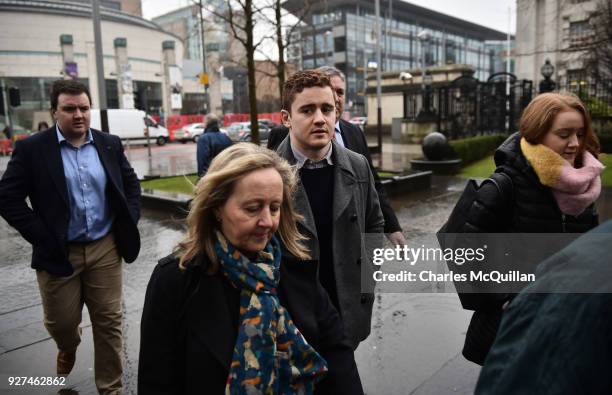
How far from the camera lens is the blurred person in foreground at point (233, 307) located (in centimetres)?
175

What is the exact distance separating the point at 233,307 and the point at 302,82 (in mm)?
1461

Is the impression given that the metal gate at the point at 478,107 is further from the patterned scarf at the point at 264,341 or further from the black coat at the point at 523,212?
the patterned scarf at the point at 264,341

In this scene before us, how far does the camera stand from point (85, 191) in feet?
11.7

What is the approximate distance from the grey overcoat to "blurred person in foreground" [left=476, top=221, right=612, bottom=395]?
69.7 inches

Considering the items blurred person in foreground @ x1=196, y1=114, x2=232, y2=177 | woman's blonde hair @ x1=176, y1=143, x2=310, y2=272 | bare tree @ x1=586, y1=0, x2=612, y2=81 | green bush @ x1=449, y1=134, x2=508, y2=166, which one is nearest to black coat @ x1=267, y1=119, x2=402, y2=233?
woman's blonde hair @ x1=176, y1=143, x2=310, y2=272

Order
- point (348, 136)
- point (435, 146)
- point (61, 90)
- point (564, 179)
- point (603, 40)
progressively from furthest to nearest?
1. point (435, 146)
2. point (603, 40)
3. point (348, 136)
4. point (61, 90)
5. point (564, 179)

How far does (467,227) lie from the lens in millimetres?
2574

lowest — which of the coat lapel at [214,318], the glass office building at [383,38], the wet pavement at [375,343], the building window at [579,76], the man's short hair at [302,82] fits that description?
the wet pavement at [375,343]

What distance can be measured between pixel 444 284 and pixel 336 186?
335 centimetres

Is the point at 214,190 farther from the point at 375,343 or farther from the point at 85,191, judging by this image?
the point at 375,343

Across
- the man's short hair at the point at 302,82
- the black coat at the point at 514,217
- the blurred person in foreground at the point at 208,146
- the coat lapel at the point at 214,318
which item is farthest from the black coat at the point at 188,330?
the blurred person in foreground at the point at 208,146

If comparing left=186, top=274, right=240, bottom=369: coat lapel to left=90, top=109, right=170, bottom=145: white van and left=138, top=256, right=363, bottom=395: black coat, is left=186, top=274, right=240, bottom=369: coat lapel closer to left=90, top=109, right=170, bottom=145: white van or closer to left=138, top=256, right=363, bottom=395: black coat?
left=138, top=256, right=363, bottom=395: black coat

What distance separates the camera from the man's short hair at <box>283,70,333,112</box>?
2842 mm

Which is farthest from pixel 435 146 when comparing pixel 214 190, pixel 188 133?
pixel 188 133
